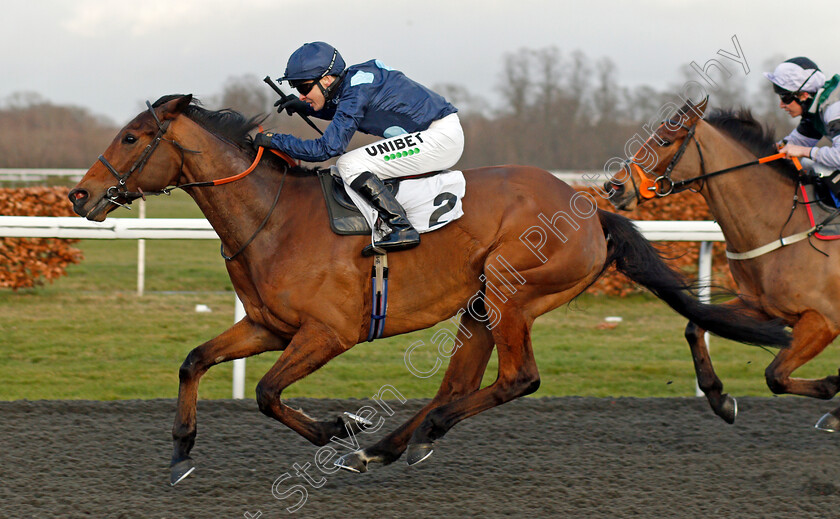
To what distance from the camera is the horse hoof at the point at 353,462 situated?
3.48 m

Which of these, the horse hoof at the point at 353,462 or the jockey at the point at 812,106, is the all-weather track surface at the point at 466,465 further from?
the jockey at the point at 812,106

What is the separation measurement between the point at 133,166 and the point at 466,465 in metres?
1.86

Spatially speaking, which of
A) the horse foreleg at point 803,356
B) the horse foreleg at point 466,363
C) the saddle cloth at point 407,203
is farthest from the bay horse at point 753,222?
the saddle cloth at point 407,203

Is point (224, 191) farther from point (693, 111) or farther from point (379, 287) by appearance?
point (693, 111)

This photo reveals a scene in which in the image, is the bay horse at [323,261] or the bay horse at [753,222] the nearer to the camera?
the bay horse at [323,261]

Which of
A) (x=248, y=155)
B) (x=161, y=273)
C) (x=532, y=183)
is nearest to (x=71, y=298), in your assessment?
(x=161, y=273)

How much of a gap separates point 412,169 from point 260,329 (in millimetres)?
919

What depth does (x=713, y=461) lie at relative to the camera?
12.3 ft

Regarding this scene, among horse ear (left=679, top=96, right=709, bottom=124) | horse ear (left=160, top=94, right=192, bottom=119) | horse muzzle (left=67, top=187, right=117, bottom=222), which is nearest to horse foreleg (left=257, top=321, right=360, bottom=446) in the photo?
horse muzzle (left=67, top=187, right=117, bottom=222)

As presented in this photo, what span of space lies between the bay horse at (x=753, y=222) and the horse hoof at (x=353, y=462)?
1841 mm

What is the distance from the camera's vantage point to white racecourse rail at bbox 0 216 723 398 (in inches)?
194

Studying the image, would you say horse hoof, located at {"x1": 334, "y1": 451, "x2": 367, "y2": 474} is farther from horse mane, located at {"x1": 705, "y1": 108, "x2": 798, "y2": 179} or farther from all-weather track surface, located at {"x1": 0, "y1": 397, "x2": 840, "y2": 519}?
horse mane, located at {"x1": 705, "y1": 108, "x2": 798, "y2": 179}

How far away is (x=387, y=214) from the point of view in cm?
339

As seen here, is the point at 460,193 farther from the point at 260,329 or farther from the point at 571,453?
the point at 571,453
